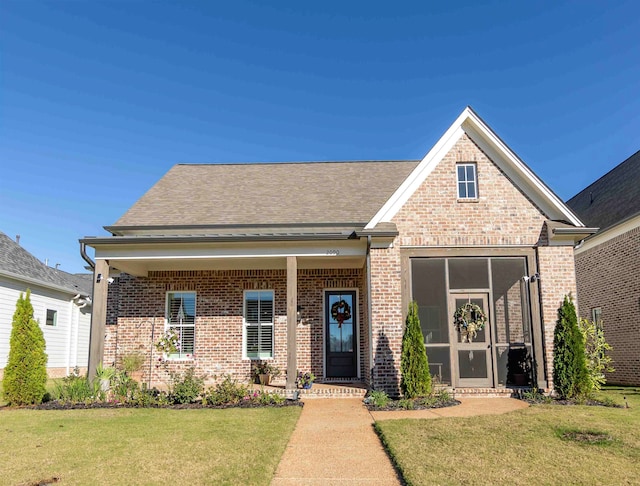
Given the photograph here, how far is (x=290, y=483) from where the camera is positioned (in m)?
5.03

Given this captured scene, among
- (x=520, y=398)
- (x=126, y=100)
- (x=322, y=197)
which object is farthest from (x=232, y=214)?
(x=520, y=398)

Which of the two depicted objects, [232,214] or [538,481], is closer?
[538,481]

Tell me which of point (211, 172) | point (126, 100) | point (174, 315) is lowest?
point (174, 315)

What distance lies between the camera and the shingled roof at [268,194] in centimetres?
1344

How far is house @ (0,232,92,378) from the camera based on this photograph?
16.9 meters

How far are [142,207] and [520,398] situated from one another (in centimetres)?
1089

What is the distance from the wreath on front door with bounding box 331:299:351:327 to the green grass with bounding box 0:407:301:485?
4.36m

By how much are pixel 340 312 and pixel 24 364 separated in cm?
735

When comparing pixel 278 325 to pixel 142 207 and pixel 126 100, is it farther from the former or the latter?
pixel 126 100

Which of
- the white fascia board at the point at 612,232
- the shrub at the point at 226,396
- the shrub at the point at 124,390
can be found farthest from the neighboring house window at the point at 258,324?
the white fascia board at the point at 612,232

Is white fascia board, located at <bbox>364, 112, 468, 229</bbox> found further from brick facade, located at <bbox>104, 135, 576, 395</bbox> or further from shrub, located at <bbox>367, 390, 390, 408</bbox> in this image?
shrub, located at <bbox>367, 390, 390, 408</bbox>

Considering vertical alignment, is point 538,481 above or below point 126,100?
Result: below

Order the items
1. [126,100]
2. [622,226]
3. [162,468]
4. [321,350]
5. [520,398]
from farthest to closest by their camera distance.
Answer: [126,100]
[622,226]
[321,350]
[520,398]
[162,468]

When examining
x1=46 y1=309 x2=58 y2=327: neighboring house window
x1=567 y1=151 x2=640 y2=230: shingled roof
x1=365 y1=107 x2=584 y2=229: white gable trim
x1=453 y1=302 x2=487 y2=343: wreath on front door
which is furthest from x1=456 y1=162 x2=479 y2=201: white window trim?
x1=46 y1=309 x2=58 y2=327: neighboring house window
